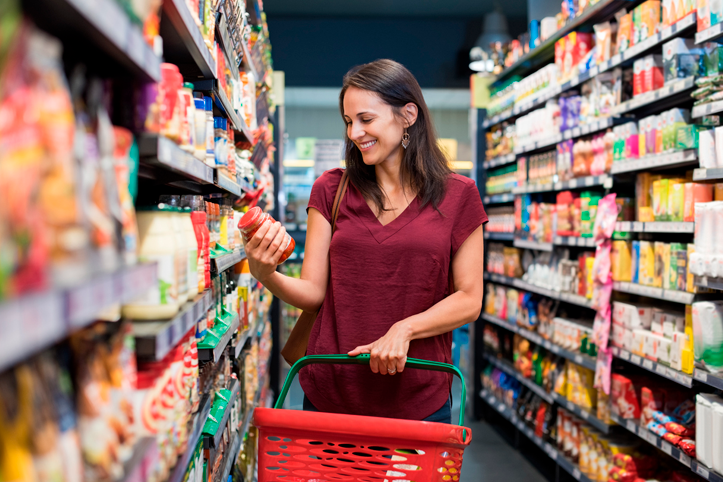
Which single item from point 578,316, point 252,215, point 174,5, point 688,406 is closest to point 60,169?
point 174,5

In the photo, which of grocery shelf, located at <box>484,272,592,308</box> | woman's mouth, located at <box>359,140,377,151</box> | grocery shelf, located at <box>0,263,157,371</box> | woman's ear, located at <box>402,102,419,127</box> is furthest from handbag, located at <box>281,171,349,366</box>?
grocery shelf, located at <box>484,272,592,308</box>

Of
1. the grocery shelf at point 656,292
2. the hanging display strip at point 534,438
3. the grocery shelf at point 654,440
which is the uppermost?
the grocery shelf at point 656,292

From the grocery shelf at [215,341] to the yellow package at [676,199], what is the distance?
2049mm

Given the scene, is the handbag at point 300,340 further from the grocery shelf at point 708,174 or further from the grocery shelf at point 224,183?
the grocery shelf at point 708,174

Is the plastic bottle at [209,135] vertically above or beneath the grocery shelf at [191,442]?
above

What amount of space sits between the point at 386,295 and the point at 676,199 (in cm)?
167

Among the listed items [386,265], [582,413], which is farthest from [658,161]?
[386,265]

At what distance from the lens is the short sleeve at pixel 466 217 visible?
6.15ft

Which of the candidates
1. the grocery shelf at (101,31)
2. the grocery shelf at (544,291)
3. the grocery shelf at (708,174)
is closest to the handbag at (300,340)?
the grocery shelf at (101,31)

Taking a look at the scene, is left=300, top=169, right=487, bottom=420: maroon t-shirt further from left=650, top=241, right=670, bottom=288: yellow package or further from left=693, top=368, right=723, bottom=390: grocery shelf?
left=650, top=241, right=670, bottom=288: yellow package

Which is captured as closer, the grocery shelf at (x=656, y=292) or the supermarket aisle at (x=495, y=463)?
the grocery shelf at (x=656, y=292)

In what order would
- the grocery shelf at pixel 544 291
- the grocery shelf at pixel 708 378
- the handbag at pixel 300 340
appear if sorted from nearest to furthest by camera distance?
the handbag at pixel 300 340 < the grocery shelf at pixel 708 378 < the grocery shelf at pixel 544 291

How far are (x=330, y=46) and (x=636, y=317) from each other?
5364 mm

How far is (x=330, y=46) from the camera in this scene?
729 cm
